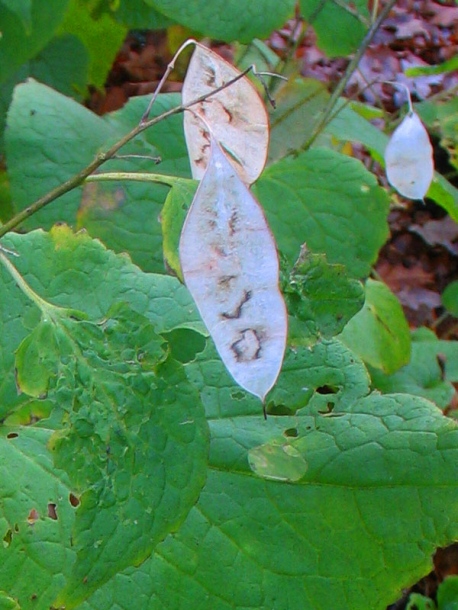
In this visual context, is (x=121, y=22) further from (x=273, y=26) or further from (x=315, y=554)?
(x=315, y=554)

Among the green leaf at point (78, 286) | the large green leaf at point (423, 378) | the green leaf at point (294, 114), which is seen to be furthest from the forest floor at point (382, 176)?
the green leaf at point (78, 286)

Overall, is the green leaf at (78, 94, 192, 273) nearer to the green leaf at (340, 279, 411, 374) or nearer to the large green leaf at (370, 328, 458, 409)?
the green leaf at (340, 279, 411, 374)

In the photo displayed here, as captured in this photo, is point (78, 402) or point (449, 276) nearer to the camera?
point (78, 402)

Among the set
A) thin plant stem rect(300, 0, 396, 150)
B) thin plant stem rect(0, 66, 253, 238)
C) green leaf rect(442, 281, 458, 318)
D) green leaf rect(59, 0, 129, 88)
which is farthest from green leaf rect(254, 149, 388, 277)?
green leaf rect(442, 281, 458, 318)

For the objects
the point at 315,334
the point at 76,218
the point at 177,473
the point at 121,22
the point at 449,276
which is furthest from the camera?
the point at 449,276

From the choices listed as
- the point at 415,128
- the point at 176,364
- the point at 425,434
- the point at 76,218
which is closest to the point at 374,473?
the point at 425,434
